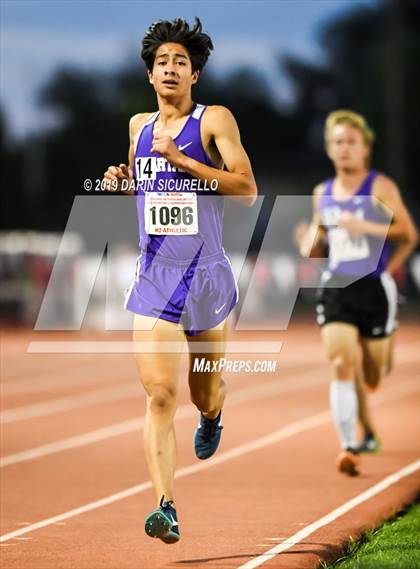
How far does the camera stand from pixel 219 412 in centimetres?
755

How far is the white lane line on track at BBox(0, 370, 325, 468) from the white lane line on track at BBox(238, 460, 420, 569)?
285 centimetres

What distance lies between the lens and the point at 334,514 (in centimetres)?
810

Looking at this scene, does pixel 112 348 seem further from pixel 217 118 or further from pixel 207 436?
pixel 217 118

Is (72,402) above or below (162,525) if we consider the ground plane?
above

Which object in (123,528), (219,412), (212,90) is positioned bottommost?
(123,528)

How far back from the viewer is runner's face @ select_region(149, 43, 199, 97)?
6516 millimetres

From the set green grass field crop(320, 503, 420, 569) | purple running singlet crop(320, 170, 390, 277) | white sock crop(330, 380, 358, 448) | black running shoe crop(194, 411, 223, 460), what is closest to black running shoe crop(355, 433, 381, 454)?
white sock crop(330, 380, 358, 448)

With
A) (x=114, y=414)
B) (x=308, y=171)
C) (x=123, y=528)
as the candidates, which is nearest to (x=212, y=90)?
(x=308, y=171)

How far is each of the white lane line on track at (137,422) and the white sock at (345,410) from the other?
247 cm

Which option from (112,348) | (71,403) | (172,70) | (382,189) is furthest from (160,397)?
(112,348)

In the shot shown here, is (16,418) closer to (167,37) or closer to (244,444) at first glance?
(244,444)

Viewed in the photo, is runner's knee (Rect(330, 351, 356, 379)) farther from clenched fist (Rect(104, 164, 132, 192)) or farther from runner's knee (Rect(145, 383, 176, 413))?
clenched fist (Rect(104, 164, 132, 192))

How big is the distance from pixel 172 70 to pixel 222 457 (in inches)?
204

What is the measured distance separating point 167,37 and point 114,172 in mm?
634
